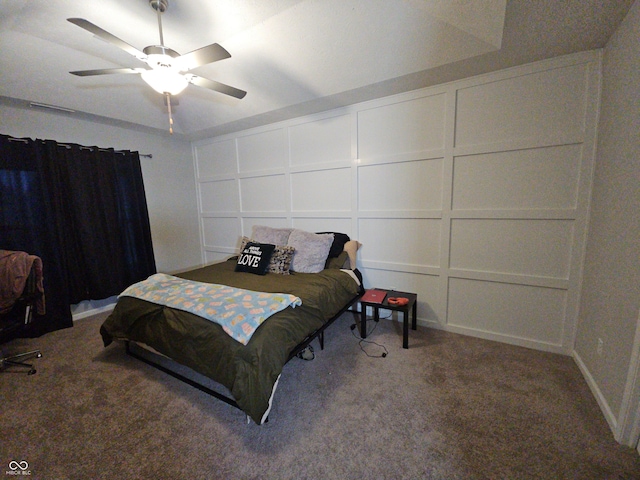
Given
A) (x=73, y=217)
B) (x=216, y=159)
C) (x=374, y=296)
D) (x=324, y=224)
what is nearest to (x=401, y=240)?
(x=374, y=296)

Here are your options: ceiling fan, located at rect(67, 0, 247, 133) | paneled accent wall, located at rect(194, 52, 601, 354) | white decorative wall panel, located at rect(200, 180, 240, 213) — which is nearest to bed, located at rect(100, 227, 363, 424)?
paneled accent wall, located at rect(194, 52, 601, 354)

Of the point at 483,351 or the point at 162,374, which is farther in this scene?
the point at 483,351

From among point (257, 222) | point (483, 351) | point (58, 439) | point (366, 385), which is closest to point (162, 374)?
point (58, 439)

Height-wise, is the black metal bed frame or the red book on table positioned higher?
the red book on table

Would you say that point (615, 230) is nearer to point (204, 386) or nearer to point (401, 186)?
point (401, 186)

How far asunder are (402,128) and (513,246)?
61.0 inches

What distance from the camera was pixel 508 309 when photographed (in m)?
2.35

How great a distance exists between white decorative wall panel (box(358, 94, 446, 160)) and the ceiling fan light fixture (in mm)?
1816

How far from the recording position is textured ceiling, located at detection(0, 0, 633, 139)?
5.65ft

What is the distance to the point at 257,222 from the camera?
3.85 meters

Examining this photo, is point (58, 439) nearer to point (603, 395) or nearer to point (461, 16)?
point (603, 395)

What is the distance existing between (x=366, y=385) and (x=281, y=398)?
62 centimetres

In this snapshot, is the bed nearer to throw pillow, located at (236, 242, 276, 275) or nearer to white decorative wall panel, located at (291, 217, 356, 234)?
throw pillow, located at (236, 242, 276, 275)

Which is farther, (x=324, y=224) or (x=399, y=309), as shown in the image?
(x=324, y=224)
